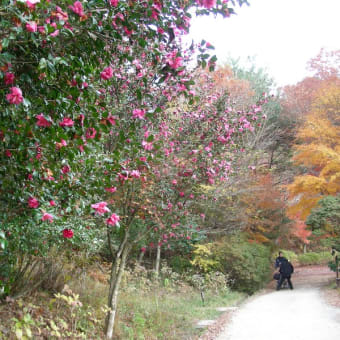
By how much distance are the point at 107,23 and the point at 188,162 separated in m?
3.33

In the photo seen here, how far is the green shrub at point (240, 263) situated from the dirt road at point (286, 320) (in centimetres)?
185

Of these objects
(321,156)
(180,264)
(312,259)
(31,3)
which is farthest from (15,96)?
(312,259)

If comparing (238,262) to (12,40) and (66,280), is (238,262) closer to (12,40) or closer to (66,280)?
(66,280)

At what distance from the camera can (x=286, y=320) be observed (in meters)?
7.06

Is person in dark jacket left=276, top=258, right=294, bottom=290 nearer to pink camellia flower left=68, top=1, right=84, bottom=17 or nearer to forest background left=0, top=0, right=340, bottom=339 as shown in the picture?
forest background left=0, top=0, right=340, bottom=339

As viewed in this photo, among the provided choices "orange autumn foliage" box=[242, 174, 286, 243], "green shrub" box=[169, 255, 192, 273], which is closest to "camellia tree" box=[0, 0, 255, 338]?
"green shrub" box=[169, 255, 192, 273]

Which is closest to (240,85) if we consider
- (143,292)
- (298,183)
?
(298,183)

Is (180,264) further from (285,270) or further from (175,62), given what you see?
(175,62)

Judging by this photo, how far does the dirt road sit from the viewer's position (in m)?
5.79

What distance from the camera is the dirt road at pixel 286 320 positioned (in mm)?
5785

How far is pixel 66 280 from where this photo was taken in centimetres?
605

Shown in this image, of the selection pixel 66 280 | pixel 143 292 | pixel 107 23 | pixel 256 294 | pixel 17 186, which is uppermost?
pixel 107 23

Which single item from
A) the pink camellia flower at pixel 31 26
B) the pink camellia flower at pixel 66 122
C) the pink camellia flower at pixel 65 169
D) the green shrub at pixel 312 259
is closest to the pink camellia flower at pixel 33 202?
the pink camellia flower at pixel 65 169

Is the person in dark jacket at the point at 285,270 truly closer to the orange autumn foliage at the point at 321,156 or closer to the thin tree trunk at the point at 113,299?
the orange autumn foliage at the point at 321,156
